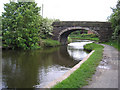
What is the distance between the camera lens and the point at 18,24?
19.7 metres

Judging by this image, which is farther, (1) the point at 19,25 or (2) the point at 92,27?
(2) the point at 92,27

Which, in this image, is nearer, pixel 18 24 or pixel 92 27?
pixel 18 24

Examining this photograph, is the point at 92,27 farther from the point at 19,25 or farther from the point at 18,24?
the point at 18,24

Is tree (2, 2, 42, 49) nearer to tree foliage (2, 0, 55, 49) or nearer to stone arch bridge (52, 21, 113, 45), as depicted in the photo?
tree foliage (2, 0, 55, 49)

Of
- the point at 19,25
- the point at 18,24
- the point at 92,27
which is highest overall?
the point at 92,27

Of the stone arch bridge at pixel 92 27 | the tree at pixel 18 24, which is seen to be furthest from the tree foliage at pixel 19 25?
the stone arch bridge at pixel 92 27

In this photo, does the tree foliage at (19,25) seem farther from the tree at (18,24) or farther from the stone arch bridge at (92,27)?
the stone arch bridge at (92,27)

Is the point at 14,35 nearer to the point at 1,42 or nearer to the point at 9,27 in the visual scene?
the point at 9,27

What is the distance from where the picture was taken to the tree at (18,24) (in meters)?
19.4

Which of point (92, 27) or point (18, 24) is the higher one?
point (92, 27)

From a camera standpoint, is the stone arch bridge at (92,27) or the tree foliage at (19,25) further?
the stone arch bridge at (92,27)

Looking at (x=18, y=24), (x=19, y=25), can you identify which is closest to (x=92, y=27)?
(x=19, y=25)

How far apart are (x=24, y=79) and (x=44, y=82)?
46.4 inches

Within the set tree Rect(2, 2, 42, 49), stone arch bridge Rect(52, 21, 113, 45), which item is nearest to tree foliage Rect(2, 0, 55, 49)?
tree Rect(2, 2, 42, 49)
